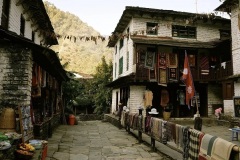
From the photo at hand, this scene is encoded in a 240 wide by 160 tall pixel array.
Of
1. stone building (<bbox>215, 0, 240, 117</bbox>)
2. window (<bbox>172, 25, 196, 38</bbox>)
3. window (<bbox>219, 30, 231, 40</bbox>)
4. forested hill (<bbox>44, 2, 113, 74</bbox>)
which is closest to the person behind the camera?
stone building (<bbox>215, 0, 240, 117</bbox>)

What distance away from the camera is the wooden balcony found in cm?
1794

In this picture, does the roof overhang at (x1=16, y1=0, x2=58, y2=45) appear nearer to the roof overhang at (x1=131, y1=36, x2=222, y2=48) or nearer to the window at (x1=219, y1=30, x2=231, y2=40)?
the roof overhang at (x1=131, y1=36, x2=222, y2=48)

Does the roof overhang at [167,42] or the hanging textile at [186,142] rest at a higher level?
the roof overhang at [167,42]

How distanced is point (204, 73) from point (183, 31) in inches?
166

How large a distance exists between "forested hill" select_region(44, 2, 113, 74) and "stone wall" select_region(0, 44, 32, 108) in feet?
221

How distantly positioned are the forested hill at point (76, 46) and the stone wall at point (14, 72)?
221 ft

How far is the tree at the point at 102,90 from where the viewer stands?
3192cm

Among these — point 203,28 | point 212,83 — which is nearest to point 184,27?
point 203,28

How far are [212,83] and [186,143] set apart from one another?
572 inches

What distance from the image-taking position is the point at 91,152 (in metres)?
9.33

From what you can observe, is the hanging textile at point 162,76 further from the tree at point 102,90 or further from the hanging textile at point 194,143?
the tree at point 102,90

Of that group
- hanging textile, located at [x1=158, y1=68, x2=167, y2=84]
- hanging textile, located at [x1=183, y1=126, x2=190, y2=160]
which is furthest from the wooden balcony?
hanging textile, located at [x1=183, y1=126, x2=190, y2=160]

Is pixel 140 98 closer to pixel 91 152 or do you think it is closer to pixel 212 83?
pixel 212 83

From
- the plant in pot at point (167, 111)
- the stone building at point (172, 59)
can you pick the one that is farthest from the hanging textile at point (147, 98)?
the plant in pot at point (167, 111)
